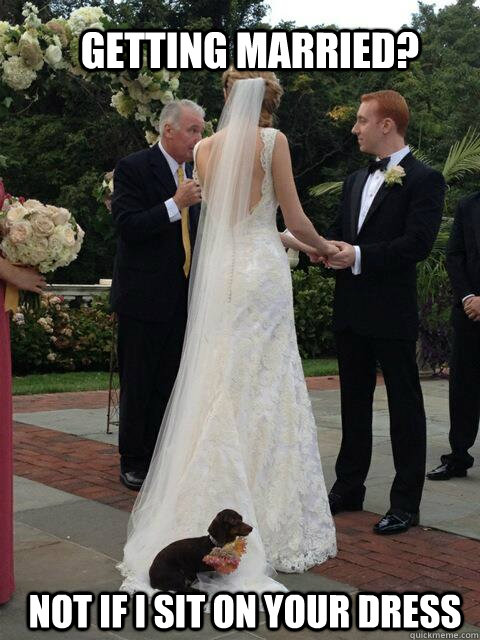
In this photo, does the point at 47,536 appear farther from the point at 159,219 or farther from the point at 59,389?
the point at 59,389

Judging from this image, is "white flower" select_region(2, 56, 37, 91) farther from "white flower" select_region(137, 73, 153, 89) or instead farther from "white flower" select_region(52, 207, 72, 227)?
"white flower" select_region(52, 207, 72, 227)

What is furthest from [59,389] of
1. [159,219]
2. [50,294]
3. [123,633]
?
[123,633]

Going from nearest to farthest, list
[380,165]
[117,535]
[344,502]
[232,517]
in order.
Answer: [232,517], [117,535], [380,165], [344,502]

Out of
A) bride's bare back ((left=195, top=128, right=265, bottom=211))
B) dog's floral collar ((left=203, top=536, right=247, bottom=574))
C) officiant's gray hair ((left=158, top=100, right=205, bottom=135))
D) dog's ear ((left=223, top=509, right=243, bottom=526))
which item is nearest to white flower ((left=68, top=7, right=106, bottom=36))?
officiant's gray hair ((left=158, top=100, right=205, bottom=135))

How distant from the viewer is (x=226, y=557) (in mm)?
3623

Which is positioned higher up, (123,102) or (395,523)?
(123,102)

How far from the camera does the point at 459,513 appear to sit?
505cm

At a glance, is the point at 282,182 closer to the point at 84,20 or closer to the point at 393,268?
the point at 393,268

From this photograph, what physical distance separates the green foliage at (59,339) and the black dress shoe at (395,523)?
25.1ft

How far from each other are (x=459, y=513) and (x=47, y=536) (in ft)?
7.51

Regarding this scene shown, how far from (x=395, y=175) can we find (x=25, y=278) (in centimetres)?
199

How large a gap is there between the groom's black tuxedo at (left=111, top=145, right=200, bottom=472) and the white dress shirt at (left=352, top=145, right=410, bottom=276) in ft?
4.04

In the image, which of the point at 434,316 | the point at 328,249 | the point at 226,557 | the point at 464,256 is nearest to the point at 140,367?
the point at 328,249

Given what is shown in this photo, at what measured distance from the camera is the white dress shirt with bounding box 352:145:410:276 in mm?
4586
